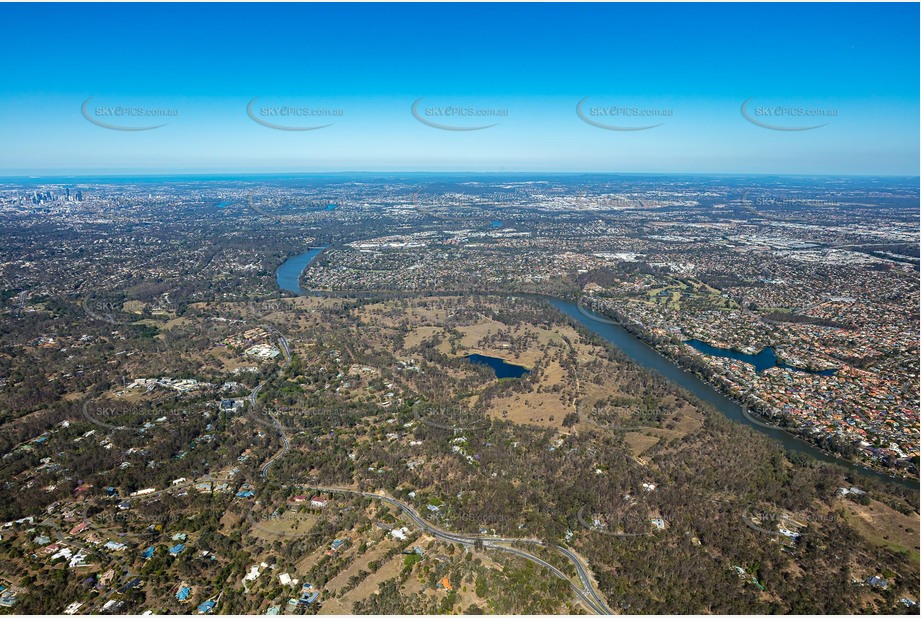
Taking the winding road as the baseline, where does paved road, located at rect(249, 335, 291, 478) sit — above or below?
above

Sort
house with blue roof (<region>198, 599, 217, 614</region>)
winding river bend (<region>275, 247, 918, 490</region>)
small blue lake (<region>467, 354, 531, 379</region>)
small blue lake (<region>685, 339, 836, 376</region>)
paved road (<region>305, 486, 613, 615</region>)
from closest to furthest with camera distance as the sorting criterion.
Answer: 1. house with blue roof (<region>198, 599, 217, 614</region>)
2. paved road (<region>305, 486, 613, 615</region>)
3. winding river bend (<region>275, 247, 918, 490</region>)
4. small blue lake (<region>685, 339, 836, 376</region>)
5. small blue lake (<region>467, 354, 531, 379</region>)

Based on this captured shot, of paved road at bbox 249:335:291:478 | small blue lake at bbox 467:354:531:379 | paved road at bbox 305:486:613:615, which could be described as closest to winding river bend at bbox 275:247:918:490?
small blue lake at bbox 467:354:531:379

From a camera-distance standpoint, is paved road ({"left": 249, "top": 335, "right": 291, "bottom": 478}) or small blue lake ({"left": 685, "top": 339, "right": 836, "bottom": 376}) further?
small blue lake ({"left": 685, "top": 339, "right": 836, "bottom": 376})

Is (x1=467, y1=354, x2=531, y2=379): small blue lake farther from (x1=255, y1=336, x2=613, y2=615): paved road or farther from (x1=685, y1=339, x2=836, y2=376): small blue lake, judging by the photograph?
(x1=255, y1=336, x2=613, y2=615): paved road

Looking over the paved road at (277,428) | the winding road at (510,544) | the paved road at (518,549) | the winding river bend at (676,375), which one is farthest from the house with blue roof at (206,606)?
the winding river bend at (676,375)

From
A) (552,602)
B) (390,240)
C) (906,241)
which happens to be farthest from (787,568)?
(906,241)

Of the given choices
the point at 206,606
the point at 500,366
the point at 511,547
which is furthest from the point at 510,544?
the point at 500,366

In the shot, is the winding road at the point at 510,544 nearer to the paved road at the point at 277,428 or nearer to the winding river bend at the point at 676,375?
the paved road at the point at 277,428

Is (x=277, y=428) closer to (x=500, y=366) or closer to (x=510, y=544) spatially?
(x=510, y=544)
